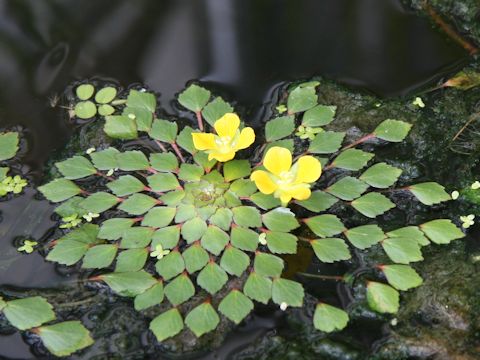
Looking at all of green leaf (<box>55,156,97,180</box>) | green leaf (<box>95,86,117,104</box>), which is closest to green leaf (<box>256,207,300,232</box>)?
green leaf (<box>55,156,97,180</box>)

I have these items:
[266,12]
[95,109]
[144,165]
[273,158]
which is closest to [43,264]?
[144,165]

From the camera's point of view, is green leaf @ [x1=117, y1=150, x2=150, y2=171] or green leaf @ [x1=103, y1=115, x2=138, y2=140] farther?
green leaf @ [x1=103, y1=115, x2=138, y2=140]

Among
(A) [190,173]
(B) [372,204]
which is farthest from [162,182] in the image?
(B) [372,204]

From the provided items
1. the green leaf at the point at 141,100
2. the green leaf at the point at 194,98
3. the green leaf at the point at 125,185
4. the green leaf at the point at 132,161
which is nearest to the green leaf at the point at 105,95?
the green leaf at the point at 141,100

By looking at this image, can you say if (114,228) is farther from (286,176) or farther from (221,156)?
(286,176)

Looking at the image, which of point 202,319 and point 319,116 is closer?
point 202,319

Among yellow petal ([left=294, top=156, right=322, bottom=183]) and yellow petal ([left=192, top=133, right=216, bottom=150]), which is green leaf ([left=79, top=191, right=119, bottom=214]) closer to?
yellow petal ([left=192, top=133, right=216, bottom=150])

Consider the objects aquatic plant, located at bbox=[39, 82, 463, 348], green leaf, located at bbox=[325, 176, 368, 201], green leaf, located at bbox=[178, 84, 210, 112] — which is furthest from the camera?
green leaf, located at bbox=[178, 84, 210, 112]

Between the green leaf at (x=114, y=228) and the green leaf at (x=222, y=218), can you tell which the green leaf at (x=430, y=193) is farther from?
the green leaf at (x=114, y=228)
